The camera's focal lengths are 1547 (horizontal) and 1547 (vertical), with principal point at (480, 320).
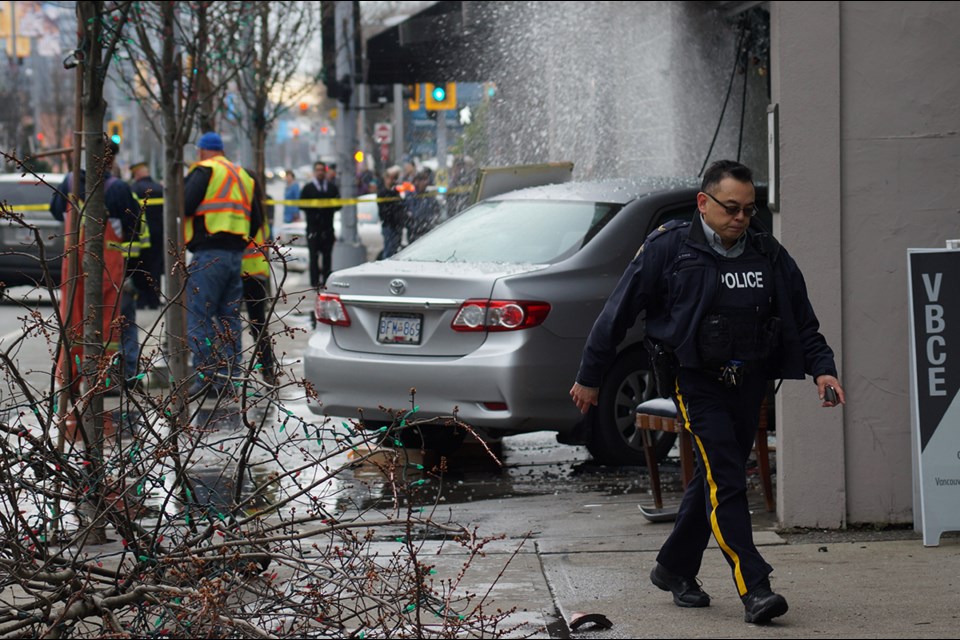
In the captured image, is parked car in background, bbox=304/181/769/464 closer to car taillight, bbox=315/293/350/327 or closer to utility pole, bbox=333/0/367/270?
car taillight, bbox=315/293/350/327

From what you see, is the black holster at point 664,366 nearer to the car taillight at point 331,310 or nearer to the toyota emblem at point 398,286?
the toyota emblem at point 398,286

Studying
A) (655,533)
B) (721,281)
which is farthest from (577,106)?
(721,281)

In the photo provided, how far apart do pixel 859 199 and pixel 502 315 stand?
7.01 feet

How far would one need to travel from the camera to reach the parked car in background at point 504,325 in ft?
26.6

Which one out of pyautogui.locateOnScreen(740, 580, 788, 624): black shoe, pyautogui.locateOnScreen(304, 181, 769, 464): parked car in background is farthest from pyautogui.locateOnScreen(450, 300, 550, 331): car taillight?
pyautogui.locateOnScreen(740, 580, 788, 624): black shoe

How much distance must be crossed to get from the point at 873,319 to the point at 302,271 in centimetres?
2118

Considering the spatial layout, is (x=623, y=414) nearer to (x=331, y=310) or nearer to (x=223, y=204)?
(x=331, y=310)

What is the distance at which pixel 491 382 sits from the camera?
8.05 m

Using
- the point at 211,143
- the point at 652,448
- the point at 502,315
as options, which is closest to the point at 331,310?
the point at 502,315

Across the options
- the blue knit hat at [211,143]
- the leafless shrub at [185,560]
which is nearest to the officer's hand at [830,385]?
the leafless shrub at [185,560]

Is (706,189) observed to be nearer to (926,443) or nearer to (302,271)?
(926,443)

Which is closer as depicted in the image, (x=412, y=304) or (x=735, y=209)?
(x=735, y=209)

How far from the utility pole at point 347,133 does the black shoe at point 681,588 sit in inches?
611

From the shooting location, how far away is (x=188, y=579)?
468 centimetres
